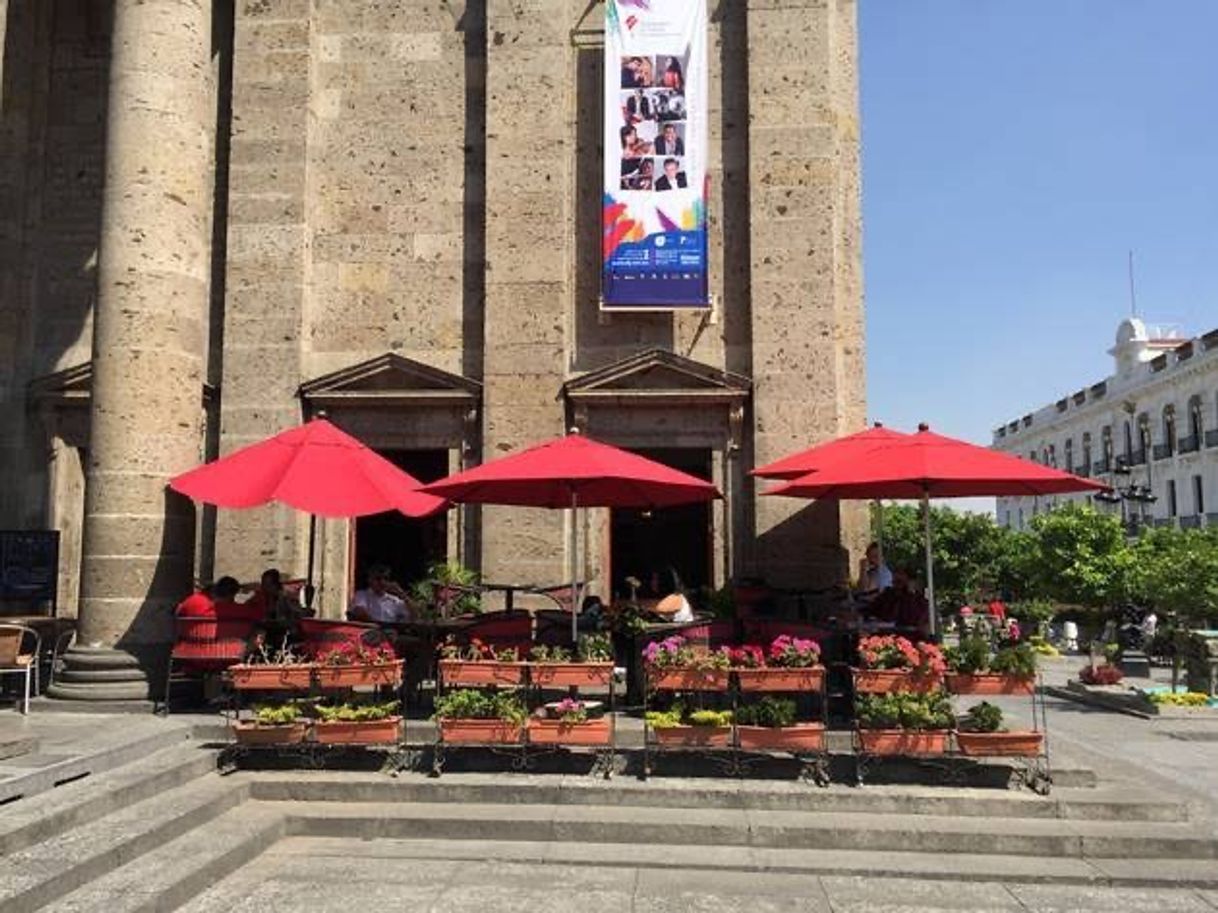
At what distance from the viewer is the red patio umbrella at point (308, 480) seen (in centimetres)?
898

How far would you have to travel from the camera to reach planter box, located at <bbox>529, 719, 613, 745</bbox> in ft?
24.6

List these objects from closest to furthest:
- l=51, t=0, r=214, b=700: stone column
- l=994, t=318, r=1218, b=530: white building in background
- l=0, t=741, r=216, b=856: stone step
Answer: l=0, t=741, r=216, b=856: stone step
l=51, t=0, r=214, b=700: stone column
l=994, t=318, r=1218, b=530: white building in background

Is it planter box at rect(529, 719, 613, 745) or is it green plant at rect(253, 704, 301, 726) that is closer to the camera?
planter box at rect(529, 719, 613, 745)

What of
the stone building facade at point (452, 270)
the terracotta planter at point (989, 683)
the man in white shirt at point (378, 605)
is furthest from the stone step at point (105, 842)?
the stone building facade at point (452, 270)

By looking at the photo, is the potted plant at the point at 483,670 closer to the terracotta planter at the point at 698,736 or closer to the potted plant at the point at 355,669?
the potted plant at the point at 355,669

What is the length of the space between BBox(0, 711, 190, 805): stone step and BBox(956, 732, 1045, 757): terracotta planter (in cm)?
620

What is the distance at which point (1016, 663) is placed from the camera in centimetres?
755

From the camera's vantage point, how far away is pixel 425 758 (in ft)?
25.6

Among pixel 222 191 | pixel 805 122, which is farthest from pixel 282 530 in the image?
pixel 805 122

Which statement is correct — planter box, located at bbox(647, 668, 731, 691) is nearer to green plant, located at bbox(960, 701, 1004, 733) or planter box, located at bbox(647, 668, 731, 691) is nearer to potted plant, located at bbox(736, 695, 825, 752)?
potted plant, located at bbox(736, 695, 825, 752)

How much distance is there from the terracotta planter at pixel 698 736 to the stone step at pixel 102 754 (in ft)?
13.2

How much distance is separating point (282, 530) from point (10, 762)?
6.13 m

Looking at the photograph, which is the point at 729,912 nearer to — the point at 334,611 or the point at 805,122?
the point at 334,611

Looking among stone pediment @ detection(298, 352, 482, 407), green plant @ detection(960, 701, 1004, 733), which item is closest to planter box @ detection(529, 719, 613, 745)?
green plant @ detection(960, 701, 1004, 733)
